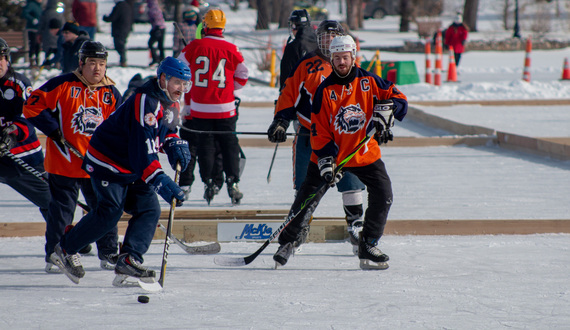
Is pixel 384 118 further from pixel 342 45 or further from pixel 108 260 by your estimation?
pixel 108 260

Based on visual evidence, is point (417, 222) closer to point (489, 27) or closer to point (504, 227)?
point (504, 227)

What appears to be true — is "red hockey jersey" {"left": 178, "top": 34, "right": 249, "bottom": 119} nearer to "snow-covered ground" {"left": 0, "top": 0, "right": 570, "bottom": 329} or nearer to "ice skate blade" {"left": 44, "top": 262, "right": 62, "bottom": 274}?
"snow-covered ground" {"left": 0, "top": 0, "right": 570, "bottom": 329}

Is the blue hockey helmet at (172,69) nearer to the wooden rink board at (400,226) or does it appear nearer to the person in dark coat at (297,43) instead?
the wooden rink board at (400,226)

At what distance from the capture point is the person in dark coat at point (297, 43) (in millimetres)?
5906

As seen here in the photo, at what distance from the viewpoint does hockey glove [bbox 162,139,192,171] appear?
13.7 feet

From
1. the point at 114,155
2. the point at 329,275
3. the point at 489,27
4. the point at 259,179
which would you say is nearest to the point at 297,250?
the point at 329,275

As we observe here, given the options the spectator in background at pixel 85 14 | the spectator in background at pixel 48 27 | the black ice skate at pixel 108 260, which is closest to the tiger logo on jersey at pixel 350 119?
the black ice skate at pixel 108 260

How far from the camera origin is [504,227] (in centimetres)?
535

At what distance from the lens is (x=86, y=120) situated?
4473mm

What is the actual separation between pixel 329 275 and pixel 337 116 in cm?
89

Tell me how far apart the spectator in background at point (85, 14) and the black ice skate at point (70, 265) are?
1208 cm

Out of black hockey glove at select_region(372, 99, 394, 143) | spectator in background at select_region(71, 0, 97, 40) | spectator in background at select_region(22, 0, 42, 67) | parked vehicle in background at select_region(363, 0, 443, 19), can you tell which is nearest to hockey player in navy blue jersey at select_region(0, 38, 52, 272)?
black hockey glove at select_region(372, 99, 394, 143)

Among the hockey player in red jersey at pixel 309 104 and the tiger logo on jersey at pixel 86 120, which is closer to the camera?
the tiger logo on jersey at pixel 86 120

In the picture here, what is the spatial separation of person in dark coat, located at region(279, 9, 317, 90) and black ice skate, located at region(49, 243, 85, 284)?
7.44ft
